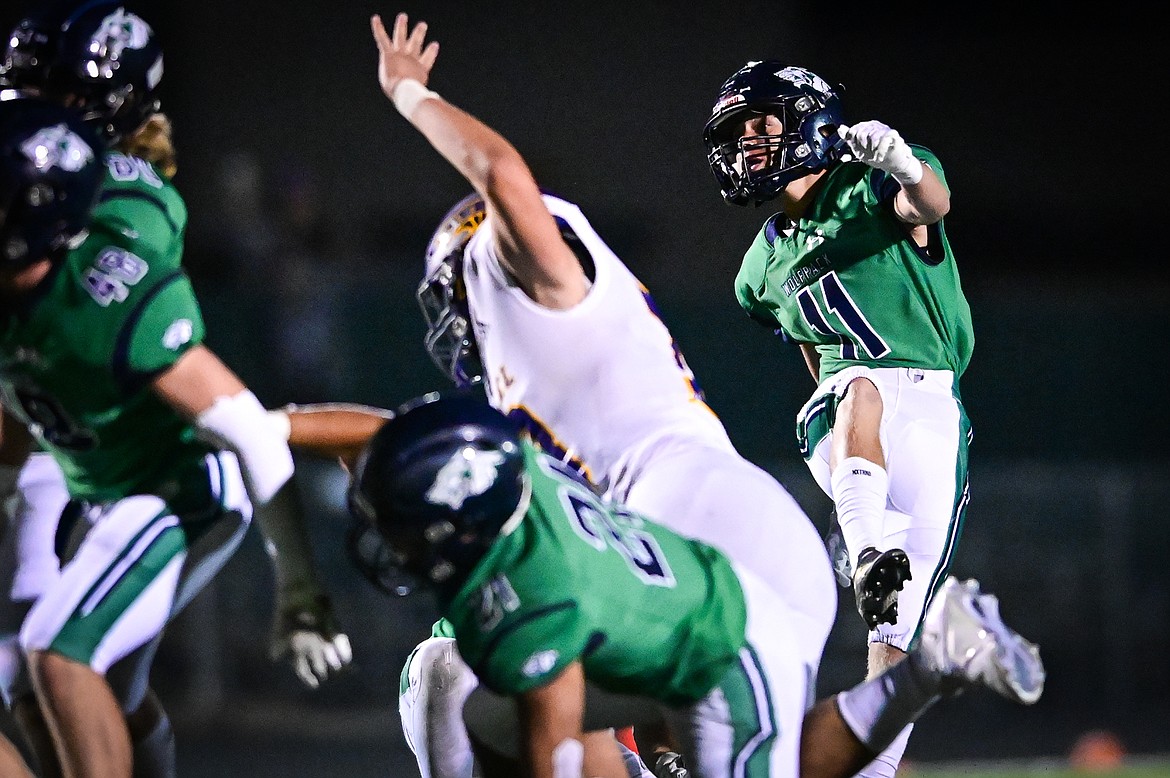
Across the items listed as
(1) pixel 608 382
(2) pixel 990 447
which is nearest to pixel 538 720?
(1) pixel 608 382

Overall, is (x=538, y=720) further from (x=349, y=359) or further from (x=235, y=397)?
(x=349, y=359)

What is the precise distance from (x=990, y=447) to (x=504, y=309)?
17.7ft

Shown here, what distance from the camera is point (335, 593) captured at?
7566 millimetres

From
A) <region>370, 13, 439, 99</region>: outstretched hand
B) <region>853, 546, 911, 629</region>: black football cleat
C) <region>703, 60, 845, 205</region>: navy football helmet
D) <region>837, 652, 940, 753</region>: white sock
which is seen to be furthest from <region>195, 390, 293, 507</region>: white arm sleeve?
<region>703, 60, 845, 205</region>: navy football helmet

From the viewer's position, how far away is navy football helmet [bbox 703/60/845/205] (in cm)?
447

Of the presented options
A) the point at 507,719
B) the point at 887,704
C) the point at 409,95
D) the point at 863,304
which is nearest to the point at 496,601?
the point at 507,719

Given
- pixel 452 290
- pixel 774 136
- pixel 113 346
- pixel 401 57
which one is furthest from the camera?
pixel 774 136

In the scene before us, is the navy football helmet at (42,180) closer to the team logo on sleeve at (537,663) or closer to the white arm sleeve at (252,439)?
the white arm sleeve at (252,439)

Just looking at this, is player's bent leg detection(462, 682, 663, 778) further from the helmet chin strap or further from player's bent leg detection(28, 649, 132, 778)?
player's bent leg detection(28, 649, 132, 778)

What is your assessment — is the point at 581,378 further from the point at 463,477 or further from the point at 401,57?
the point at 401,57

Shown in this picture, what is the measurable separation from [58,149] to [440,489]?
0.96 metres

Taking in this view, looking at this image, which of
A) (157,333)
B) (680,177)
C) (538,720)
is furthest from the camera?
(680,177)

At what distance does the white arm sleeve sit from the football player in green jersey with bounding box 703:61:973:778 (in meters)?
1.65

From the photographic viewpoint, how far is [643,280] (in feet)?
27.7
